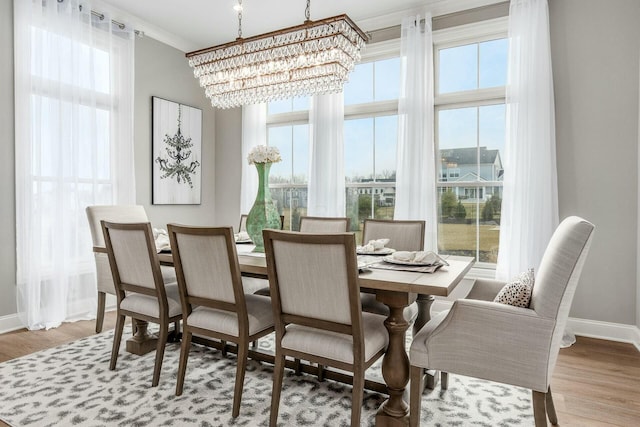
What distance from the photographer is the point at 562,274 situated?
4.91ft

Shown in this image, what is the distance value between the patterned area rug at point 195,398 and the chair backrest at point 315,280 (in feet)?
1.86

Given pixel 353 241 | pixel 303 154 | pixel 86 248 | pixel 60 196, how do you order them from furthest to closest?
1. pixel 303 154
2. pixel 86 248
3. pixel 60 196
4. pixel 353 241

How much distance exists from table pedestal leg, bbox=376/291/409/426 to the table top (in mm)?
87

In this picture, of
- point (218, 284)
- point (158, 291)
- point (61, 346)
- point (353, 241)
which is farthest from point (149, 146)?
point (353, 241)

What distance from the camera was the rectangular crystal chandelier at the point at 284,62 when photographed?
2533mm

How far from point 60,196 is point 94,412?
7.22ft

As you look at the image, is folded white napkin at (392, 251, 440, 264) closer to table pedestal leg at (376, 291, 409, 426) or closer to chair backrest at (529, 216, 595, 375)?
table pedestal leg at (376, 291, 409, 426)

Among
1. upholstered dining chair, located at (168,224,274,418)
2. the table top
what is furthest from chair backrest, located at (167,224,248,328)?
the table top

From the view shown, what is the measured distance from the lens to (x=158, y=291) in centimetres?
230

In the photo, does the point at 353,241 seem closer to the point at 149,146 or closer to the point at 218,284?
the point at 218,284

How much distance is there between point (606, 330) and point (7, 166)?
16.8 feet

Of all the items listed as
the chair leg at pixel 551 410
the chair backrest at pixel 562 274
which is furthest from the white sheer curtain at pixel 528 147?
A: the chair backrest at pixel 562 274

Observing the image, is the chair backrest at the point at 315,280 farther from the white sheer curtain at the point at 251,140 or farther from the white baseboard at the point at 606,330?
the white sheer curtain at the point at 251,140

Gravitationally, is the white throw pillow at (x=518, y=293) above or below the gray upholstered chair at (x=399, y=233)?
below
